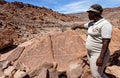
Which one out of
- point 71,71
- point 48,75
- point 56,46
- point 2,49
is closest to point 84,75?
point 71,71

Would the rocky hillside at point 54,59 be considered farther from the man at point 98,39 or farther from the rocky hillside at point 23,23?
the rocky hillside at point 23,23

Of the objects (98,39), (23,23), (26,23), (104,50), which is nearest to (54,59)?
(98,39)

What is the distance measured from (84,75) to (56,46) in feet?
5.45

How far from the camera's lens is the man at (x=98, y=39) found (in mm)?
4184

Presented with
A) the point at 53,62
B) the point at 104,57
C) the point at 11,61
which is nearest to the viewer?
the point at 104,57

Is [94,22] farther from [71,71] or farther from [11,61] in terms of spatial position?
[11,61]

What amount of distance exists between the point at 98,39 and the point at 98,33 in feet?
0.34

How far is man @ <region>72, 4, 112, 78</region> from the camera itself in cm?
418

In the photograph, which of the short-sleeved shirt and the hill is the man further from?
the hill

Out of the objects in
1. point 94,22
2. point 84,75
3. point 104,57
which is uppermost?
point 94,22

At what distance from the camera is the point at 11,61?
287 inches

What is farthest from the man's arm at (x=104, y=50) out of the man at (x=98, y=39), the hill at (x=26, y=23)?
the hill at (x=26, y=23)

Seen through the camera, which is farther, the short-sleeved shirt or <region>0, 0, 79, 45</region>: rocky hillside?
<region>0, 0, 79, 45</region>: rocky hillside

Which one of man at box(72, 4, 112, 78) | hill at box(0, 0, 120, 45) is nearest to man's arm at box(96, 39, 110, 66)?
man at box(72, 4, 112, 78)
